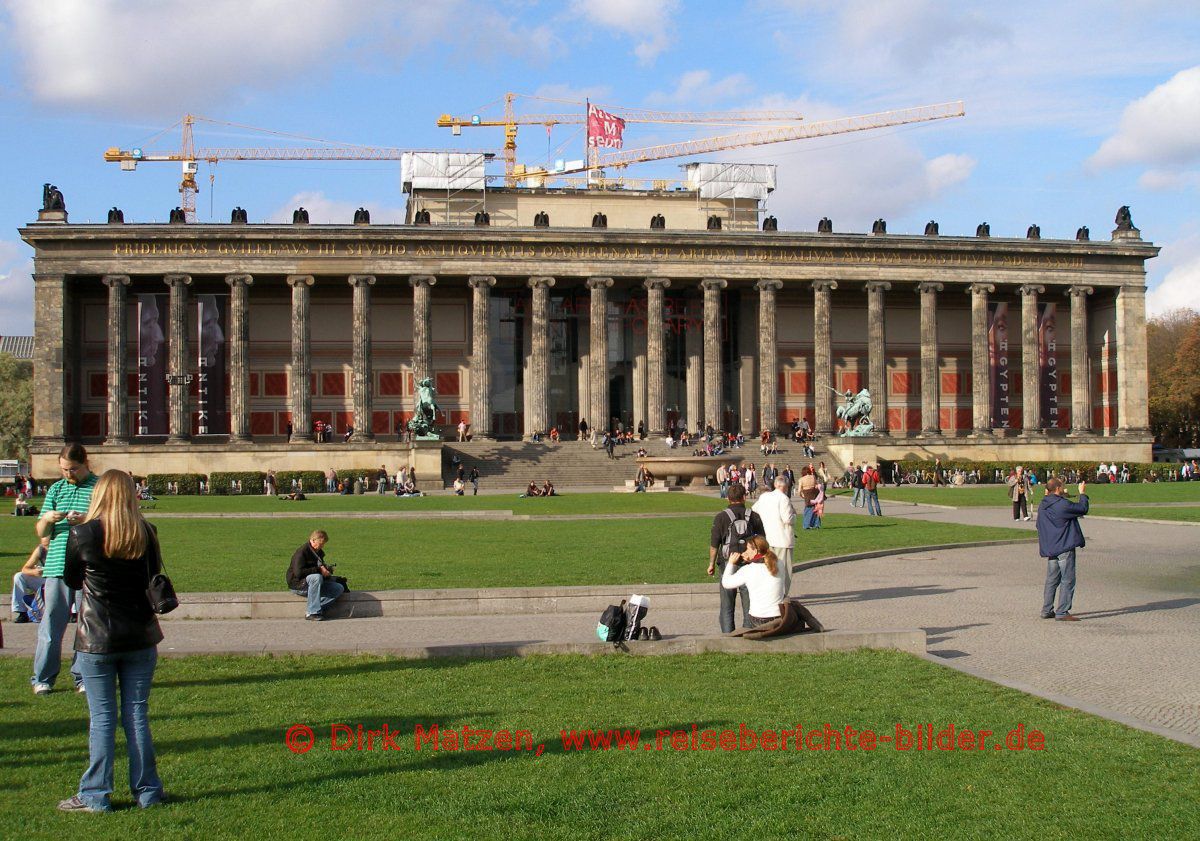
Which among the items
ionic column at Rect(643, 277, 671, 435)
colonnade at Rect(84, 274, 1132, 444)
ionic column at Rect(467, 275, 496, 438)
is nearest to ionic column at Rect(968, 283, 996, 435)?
colonnade at Rect(84, 274, 1132, 444)

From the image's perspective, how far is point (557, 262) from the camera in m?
73.9

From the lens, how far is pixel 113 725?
27.7 ft

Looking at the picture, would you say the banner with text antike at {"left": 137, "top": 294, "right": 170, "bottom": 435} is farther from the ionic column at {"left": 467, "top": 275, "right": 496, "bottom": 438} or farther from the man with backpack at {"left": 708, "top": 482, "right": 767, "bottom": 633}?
the man with backpack at {"left": 708, "top": 482, "right": 767, "bottom": 633}

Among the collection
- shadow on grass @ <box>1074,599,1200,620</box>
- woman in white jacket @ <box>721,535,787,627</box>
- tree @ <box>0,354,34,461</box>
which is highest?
tree @ <box>0,354,34,461</box>

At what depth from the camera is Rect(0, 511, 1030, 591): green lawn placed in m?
21.4

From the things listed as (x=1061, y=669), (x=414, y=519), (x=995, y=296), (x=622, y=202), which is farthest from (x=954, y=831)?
(x=622, y=202)

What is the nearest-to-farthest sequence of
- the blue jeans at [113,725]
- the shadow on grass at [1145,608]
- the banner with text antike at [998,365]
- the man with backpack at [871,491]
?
the blue jeans at [113,725] → the shadow on grass at [1145,608] → the man with backpack at [871,491] → the banner with text antike at [998,365]

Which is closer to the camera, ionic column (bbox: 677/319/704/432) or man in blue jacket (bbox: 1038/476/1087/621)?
man in blue jacket (bbox: 1038/476/1087/621)

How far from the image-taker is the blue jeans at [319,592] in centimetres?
1784

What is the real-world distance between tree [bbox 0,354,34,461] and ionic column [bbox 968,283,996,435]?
76.5m

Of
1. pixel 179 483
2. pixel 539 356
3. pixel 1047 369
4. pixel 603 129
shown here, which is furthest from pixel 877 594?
pixel 603 129

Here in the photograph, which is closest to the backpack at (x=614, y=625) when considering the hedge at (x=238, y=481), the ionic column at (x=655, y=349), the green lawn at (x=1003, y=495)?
the green lawn at (x=1003, y=495)

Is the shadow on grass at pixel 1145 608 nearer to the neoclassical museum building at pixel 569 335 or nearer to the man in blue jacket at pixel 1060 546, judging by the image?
the man in blue jacket at pixel 1060 546

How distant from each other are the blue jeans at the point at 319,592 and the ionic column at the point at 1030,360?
6759 cm
